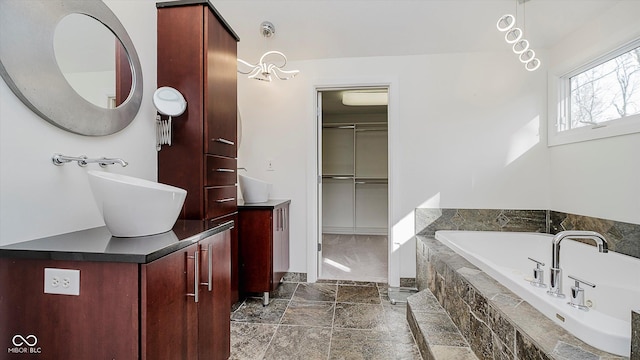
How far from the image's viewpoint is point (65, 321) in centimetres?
88

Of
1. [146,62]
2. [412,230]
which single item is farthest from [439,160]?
[146,62]

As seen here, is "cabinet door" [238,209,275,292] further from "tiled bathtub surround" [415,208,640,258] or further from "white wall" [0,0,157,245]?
"tiled bathtub surround" [415,208,640,258]

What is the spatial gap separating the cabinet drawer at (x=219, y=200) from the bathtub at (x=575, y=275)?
1.66 metres

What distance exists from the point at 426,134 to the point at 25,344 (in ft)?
9.52

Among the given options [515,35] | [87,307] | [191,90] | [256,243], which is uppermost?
[515,35]

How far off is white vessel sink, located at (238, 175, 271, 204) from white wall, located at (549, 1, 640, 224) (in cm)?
265

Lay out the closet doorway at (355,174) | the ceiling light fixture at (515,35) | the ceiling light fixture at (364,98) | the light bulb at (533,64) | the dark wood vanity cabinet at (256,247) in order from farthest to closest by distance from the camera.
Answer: the closet doorway at (355,174)
the ceiling light fixture at (364,98)
the dark wood vanity cabinet at (256,247)
the light bulb at (533,64)
the ceiling light fixture at (515,35)

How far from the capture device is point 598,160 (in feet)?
6.79

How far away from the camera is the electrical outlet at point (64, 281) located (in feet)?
2.88

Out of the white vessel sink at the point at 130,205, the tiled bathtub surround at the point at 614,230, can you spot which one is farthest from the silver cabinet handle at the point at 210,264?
the tiled bathtub surround at the point at 614,230

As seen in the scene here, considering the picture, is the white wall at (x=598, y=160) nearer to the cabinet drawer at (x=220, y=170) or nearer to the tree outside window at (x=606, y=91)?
the tree outside window at (x=606, y=91)

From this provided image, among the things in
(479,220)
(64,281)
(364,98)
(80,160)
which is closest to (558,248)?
(479,220)

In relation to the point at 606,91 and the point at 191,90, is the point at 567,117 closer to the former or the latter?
the point at 606,91

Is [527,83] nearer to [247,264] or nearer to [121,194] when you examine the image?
[247,264]
